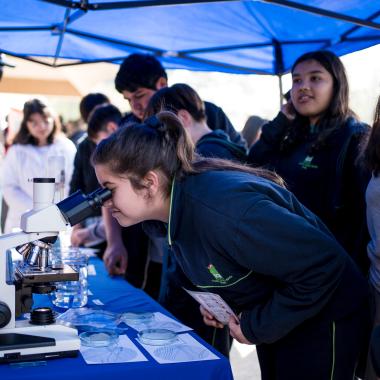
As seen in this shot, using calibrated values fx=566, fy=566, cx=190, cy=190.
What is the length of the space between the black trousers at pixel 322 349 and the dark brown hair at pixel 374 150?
1.63 feet

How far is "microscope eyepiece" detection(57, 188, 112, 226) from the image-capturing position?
1335 millimetres

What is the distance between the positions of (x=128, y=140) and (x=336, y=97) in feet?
4.23

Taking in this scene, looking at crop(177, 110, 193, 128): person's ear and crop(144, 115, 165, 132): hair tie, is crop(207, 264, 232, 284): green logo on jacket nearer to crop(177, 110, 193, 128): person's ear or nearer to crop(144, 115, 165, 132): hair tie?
crop(144, 115, 165, 132): hair tie

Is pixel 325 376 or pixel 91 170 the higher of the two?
pixel 91 170

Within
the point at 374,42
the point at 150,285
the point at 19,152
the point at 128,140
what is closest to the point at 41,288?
the point at 128,140

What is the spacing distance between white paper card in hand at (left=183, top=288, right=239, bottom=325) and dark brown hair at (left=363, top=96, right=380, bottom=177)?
0.68 m

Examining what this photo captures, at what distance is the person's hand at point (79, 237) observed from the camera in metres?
3.07

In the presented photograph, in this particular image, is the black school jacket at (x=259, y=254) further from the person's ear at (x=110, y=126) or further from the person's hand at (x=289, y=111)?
the person's ear at (x=110, y=126)

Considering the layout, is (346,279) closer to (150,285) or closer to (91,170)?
(150,285)

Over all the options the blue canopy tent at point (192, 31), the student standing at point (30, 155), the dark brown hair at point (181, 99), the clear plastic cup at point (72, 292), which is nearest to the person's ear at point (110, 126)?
the blue canopy tent at point (192, 31)

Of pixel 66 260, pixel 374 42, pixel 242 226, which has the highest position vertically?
pixel 374 42

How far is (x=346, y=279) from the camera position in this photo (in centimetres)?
156

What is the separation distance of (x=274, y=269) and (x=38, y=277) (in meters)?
0.58

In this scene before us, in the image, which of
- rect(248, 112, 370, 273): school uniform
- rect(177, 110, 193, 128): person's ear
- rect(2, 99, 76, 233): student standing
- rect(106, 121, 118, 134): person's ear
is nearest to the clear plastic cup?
rect(177, 110, 193, 128): person's ear
